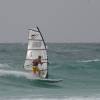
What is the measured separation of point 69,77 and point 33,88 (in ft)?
23.2

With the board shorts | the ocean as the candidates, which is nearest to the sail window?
the board shorts

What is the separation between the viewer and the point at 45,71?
2972 centimetres

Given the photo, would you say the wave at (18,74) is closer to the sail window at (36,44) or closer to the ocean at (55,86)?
the ocean at (55,86)

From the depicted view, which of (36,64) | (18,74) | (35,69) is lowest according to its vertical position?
(18,74)

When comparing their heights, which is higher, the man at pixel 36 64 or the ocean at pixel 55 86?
the man at pixel 36 64

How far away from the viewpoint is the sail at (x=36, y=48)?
29469mm

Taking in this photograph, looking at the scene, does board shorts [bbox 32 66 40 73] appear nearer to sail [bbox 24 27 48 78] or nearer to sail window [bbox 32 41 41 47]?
sail [bbox 24 27 48 78]

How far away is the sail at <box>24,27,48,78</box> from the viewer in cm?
2947

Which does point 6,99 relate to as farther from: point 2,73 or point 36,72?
point 2,73

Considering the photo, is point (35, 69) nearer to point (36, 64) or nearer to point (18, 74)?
point (36, 64)

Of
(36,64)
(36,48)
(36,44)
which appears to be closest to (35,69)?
(36,64)

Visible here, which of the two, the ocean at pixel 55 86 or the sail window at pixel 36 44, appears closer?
the ocean at pixel 55 86

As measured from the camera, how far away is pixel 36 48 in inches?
1166

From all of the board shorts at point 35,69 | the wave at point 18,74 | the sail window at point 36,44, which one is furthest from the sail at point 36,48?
the wave at point 18,74
